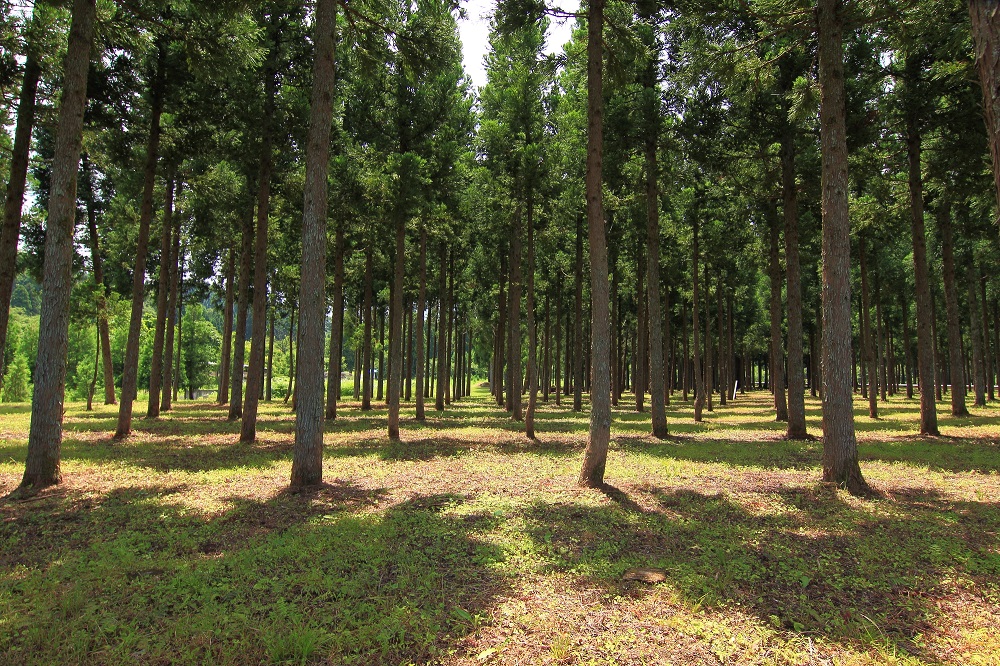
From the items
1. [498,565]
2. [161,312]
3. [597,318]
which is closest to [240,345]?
[161,312]

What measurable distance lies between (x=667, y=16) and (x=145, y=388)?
2270 inches

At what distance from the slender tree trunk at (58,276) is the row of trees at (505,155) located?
0.04 m

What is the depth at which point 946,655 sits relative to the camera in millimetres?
3609

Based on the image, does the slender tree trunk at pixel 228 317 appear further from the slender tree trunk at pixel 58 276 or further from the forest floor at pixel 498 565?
the slender tree trunk at pixel 58 276

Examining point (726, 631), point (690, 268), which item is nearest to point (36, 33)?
point (726, 631)

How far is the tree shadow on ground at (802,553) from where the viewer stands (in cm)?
428

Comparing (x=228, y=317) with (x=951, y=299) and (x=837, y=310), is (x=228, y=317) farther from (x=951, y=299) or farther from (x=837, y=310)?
(x=951, y=299)

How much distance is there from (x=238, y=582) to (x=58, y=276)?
6.46 meters

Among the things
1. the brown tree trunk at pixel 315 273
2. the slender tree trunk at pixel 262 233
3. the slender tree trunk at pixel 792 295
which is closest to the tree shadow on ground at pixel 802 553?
the brown tree trunk at pixel 315 273

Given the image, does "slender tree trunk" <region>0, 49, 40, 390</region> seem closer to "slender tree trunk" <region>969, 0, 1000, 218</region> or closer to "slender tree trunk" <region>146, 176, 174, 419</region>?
"slender tree trunk" <region>146, 176, 174, 419</region>

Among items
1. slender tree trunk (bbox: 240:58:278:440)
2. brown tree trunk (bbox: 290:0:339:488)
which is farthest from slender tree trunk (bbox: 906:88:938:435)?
slender tree trunk (bbox: 240:58:278:440)

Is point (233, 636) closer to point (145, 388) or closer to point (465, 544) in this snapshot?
point (465, 544)

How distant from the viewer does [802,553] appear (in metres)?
5.59

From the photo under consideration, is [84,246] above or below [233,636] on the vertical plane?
above
